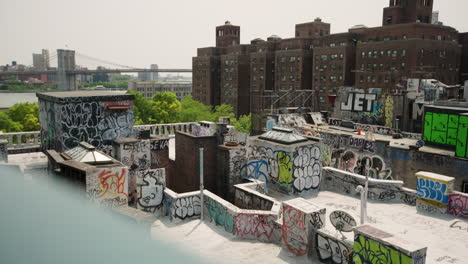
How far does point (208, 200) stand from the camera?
17031 millimetres

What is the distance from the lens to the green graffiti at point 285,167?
762 inches

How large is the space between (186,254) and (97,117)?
20.2 metres

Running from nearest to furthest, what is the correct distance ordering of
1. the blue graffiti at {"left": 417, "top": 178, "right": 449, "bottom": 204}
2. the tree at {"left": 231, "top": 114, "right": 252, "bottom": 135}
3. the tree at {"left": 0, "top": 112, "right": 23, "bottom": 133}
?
the blue graffiti at {"left": 417, "top": 178, "right": 449, "bottom": 204}
the tree at {"left": 0, "top": 112, "right": 23, "bottom": 133}
the tree at {"left": 231, "top": 114, "right": 252, "bottom": 135}

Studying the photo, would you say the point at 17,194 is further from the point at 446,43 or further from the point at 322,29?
the point at 322,29

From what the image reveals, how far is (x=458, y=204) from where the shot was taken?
54.3 ft

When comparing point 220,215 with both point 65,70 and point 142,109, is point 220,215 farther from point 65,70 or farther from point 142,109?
point 65,70

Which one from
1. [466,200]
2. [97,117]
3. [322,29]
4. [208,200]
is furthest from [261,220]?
[322,29]

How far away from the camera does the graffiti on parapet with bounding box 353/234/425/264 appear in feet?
33.2

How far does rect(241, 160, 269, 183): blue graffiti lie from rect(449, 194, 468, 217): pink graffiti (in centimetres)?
882

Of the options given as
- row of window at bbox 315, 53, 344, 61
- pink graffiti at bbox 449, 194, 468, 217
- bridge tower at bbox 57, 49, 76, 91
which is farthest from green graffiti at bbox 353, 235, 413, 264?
bridge tower at bbox 57, 49, 76, 91

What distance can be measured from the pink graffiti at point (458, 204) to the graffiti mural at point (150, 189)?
516 inches

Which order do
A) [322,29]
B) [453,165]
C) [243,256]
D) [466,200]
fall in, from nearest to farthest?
[243,256] < [466,200] < [453,165] < [322,29]

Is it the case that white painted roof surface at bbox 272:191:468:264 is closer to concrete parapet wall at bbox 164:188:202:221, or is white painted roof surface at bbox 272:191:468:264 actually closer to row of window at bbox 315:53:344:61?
concrete parapet wall at bbox 164:188:202:221

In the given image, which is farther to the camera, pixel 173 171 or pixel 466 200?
pixel 173 171
